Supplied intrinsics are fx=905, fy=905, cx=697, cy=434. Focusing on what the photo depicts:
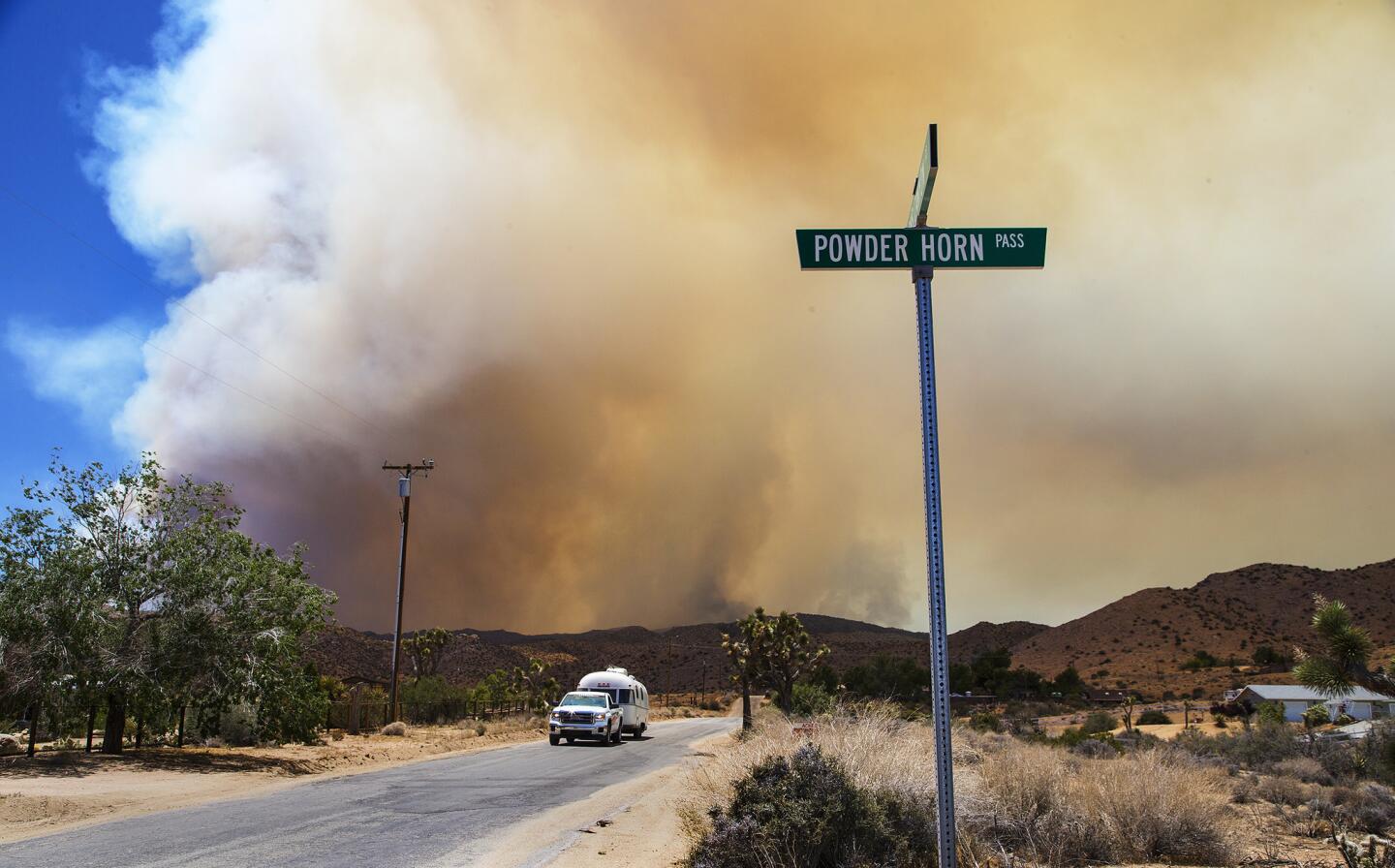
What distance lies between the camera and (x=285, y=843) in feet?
35.1

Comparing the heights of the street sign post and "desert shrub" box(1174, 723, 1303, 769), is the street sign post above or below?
above

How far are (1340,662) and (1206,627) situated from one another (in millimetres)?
91136

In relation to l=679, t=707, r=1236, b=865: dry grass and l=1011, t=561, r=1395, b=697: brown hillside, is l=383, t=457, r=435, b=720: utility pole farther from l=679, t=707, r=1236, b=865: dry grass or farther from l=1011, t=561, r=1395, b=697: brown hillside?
l=1011, t=561, r=1395, b=697: brown hillside

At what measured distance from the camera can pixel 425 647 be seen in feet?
218

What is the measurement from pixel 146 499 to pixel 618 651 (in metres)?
103

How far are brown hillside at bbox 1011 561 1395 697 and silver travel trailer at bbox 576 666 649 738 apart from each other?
4716cm

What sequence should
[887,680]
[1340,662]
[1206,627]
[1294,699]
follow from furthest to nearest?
[1206,627] → [887,680] → [1294,699] → [1340,662]

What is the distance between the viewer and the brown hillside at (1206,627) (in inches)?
2931

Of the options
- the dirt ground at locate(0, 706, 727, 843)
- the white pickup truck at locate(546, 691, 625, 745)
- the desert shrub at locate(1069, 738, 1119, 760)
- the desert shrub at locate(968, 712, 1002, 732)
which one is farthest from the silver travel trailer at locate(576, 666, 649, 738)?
the desert shrub at locate(1069, 738, 1119, 760)

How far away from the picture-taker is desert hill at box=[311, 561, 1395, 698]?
255 feet

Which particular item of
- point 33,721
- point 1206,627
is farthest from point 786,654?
point 1206,627

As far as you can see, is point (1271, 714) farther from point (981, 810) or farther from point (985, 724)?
point (981, 810)

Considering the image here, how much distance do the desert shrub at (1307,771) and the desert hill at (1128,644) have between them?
155 feet

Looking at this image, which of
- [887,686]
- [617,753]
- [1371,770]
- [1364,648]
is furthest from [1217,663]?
[1364,648]
